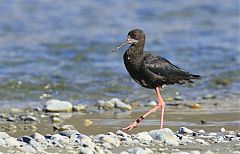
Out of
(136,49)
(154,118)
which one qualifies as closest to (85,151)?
(136,49)

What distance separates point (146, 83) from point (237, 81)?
4.96 metres

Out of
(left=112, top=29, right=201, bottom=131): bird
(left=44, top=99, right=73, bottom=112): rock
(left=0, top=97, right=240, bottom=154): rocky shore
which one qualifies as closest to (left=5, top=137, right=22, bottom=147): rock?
(left=0, top=97, right=240, bottom=154): rocky shore

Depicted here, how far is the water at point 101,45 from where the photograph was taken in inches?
522

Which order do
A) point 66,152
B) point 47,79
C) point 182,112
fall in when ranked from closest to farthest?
point 66,152 < point 182,112 < point 47,79

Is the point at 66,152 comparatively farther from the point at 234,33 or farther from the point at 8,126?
the point at 234,33

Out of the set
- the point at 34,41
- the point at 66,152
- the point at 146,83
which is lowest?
the point at 66,152

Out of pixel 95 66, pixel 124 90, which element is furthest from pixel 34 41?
pixel 124 90

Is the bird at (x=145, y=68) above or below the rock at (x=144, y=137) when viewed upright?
above

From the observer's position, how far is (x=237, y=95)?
12.6 meters

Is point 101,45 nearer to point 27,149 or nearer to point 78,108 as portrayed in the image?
point 78,108

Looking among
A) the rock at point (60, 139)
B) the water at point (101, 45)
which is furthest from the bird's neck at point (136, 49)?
the water at point (101, 45)

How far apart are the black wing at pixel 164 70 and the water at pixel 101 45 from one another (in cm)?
276

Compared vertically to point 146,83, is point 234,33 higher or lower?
higher

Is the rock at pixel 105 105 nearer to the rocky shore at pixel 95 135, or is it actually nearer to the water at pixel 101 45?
the rocky shore at pixel 95 135
